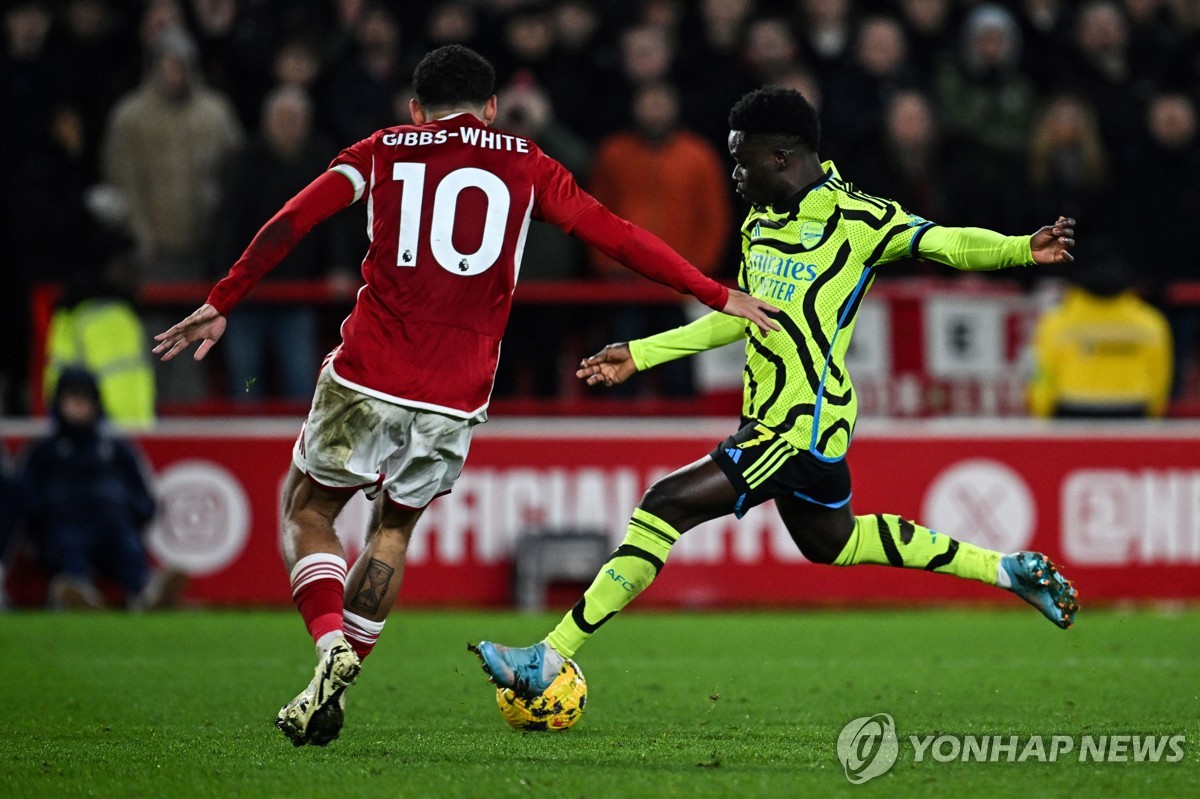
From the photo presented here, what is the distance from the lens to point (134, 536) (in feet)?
36.8

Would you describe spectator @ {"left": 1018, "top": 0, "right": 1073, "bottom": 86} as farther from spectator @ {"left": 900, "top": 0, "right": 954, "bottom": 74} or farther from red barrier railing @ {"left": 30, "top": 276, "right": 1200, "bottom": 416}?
red barrier railing @ {"left": 30, "top": 276, "right": 1200, "bottom": 416}

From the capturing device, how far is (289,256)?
12.2 m

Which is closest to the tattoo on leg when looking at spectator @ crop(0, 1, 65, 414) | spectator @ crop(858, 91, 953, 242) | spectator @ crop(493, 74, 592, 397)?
spectator @ crop(493, 74, 592, 397)

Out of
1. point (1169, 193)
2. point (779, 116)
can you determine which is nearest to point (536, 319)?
point (1169, 193)

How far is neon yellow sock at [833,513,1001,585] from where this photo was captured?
660cm

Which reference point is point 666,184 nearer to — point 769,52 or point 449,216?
point 769,52

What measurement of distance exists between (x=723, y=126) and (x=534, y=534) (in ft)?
11.5

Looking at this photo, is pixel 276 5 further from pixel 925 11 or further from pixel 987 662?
pixel 987 662

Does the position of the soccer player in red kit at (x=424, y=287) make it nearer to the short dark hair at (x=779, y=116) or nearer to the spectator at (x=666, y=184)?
the short dark hair at (x=779, y=116)

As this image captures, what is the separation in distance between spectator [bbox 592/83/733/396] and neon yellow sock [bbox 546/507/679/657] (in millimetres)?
5945

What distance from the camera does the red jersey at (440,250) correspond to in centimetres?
584

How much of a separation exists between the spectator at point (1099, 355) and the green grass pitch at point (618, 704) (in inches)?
60.7

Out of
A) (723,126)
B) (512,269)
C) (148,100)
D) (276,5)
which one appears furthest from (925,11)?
(512,269)

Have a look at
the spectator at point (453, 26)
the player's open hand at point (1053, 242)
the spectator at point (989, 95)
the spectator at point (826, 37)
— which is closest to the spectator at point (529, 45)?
the spectator at point (453, 26)
